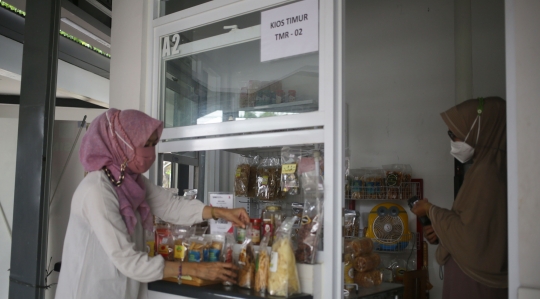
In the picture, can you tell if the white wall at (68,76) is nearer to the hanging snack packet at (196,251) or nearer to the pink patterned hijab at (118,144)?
the pink patterned hijab at (118,144)

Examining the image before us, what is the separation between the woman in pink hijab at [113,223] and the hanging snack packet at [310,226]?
351 mm

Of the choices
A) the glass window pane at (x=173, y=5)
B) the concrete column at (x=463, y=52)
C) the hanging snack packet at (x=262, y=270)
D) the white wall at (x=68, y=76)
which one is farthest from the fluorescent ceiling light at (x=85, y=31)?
the concrete column at (x=463, y=52)

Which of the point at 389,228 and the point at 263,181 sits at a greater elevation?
the point at 263,181

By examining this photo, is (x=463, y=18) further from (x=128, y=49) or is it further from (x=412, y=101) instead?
(x=128, y=49)

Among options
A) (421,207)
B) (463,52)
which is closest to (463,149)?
(421,207)

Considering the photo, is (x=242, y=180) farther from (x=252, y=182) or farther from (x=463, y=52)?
(x=463, y=52)

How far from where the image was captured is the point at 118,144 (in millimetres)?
2029

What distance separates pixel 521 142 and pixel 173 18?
221 cm

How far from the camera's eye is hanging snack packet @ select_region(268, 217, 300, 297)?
194 centimetres

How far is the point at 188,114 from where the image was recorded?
114 inches

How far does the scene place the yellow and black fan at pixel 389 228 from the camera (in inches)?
156

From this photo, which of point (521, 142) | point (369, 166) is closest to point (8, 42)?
point (369, 166)

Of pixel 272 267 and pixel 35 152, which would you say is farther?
pixel 35 152

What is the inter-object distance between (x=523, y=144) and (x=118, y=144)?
1711 millimetres
